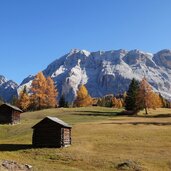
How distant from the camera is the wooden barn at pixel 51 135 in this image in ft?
204

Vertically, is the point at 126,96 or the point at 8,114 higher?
the point at 126,96

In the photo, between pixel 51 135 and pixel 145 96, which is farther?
pixel 145 96

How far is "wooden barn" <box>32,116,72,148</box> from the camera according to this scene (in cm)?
6219

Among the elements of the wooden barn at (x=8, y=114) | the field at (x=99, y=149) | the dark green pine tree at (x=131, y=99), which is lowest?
the field at (x=99, y=149)

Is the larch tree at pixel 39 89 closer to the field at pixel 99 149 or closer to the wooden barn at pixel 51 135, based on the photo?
the field at pixel 99 149

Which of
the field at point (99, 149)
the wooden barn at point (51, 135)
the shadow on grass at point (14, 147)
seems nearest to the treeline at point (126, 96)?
the field at point (99, 149)

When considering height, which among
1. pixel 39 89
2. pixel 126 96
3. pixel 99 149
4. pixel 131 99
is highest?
pixel 39 89

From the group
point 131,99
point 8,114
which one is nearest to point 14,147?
point 8,114

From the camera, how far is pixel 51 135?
6291cm

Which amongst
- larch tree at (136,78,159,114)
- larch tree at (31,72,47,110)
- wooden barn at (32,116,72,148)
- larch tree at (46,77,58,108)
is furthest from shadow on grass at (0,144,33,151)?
larch tree at (46,77,58,108)

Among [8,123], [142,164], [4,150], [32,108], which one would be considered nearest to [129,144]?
[142,164]

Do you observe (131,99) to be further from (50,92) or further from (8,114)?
(8,114)

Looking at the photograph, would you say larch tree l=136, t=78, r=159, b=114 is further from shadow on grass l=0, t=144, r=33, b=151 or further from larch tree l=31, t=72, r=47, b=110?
shadow on grass l=0, t=144, r=33, b=151

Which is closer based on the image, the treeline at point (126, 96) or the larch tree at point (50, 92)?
the treeline at point (126, 96)
